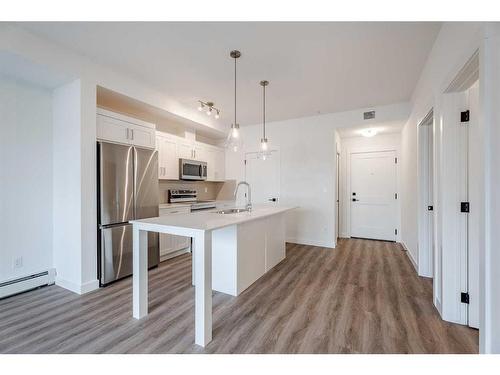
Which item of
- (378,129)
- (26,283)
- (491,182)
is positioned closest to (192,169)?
(26,283)

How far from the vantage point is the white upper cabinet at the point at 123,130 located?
2.77 metres

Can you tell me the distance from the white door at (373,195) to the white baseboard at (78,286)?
4917 millimetres

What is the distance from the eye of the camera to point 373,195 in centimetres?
504

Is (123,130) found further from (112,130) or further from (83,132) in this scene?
(83,132)

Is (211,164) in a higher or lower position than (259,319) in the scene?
higher

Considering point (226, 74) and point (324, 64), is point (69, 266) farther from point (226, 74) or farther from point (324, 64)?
point (324, 64)

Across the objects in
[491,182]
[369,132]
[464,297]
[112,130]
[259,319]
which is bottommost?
[259,319]

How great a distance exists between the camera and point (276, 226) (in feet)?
11.2

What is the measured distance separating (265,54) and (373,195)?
396cm

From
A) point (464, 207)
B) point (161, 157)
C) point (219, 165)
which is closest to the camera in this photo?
point (464, 207)

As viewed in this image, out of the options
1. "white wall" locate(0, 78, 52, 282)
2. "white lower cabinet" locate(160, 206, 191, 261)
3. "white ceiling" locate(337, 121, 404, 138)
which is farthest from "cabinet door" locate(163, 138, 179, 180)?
"white ceiling" locate(337, 121, 404, 138)

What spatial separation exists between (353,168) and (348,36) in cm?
351

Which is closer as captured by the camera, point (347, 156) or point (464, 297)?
point (464, 297)
